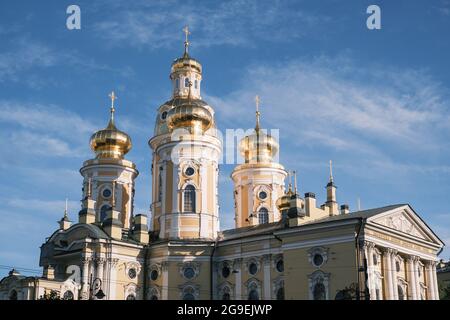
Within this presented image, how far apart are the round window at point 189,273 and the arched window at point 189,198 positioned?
373 cm

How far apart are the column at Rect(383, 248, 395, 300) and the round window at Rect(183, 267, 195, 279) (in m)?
11.4

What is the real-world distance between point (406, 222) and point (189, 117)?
1508 cm

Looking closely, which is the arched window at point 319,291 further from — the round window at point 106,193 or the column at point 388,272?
the round window at point 106,193

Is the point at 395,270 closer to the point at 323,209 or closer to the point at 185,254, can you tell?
the point at 323,209

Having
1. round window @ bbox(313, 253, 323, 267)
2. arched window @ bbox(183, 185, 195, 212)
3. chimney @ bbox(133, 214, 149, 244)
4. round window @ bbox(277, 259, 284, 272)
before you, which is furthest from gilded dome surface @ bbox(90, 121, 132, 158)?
round window @ bbox(313, 253, 323, 267)

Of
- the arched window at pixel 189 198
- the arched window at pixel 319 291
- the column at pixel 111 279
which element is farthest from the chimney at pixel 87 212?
the arched window at pixel 319 291

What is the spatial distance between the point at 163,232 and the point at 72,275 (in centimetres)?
616

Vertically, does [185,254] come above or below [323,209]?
below

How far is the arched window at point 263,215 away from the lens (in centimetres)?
4647

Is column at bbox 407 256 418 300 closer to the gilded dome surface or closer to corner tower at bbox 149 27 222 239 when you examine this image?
corner tower at bbox 149 27 222 239

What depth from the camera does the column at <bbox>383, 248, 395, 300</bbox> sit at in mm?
32844

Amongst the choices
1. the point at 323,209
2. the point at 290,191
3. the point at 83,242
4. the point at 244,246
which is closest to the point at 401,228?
the point at 323,209
